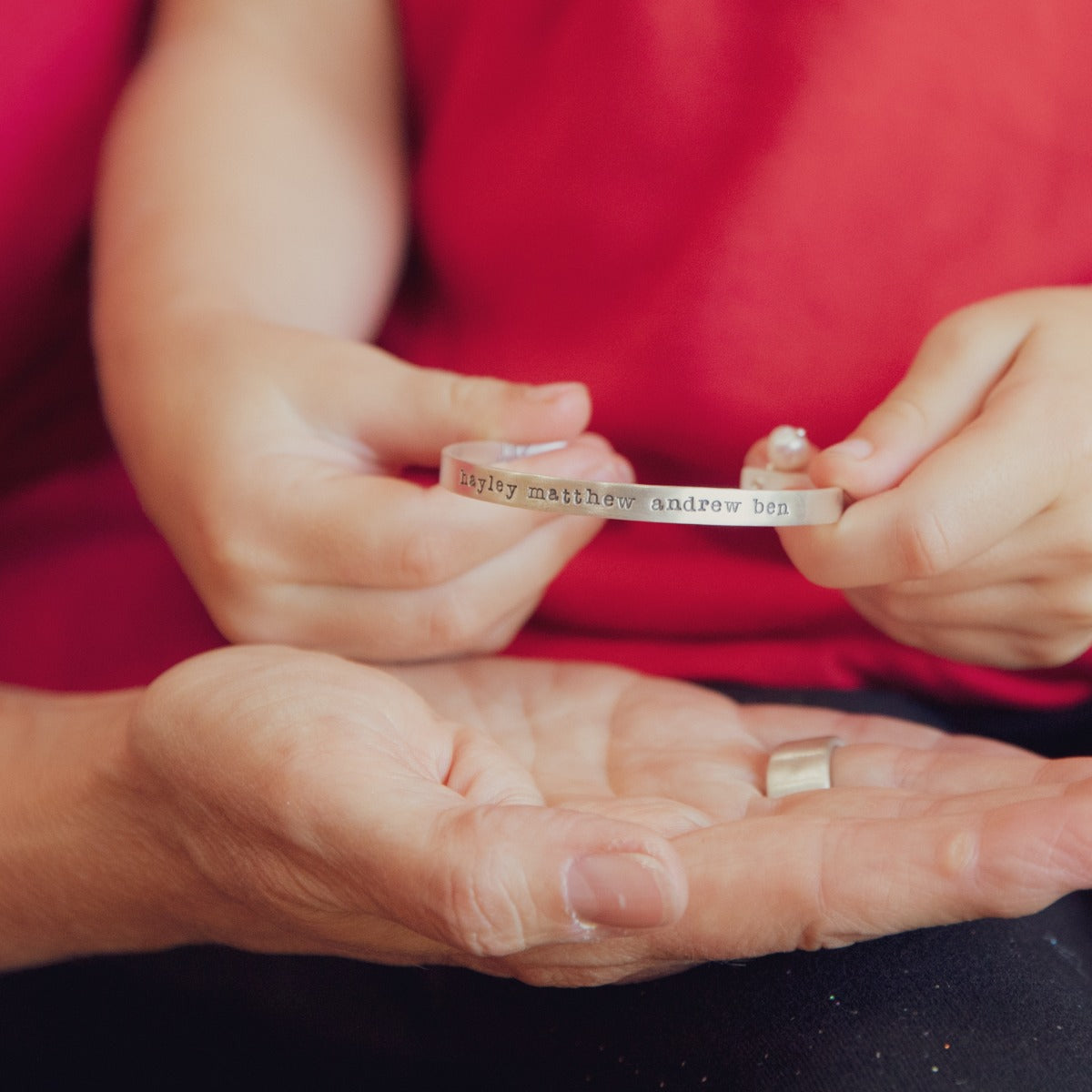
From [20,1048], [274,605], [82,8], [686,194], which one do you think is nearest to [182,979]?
[20,1048]

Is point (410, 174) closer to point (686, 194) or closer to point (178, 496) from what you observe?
point (686, 194)

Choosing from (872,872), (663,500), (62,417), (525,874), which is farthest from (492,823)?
(62,417)

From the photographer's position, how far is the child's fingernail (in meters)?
0.69

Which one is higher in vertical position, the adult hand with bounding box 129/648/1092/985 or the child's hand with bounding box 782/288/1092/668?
the child's hand with bounding box 782/288/1092/668

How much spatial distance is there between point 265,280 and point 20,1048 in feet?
2.01

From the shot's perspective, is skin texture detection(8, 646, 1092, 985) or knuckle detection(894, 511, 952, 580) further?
knuckle detection(894, 511, 952, 580)

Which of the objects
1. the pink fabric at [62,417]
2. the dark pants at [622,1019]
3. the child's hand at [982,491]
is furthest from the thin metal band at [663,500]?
the pink fabric at [62,417]

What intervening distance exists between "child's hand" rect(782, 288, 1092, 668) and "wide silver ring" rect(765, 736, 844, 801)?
104 millimetres

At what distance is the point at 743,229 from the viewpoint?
839 mm

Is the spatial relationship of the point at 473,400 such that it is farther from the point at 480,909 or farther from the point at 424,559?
the point at 480,909

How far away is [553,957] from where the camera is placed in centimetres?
55

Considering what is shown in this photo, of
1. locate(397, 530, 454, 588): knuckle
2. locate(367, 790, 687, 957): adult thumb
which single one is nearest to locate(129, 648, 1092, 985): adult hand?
locate(367, 790, 687, 957): adult thumb

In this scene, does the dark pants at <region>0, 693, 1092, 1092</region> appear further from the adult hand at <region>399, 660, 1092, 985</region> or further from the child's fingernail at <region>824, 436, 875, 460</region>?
the child's fingernail at <region>824, 436, 875, 460</region>

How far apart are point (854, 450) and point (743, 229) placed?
228mm
